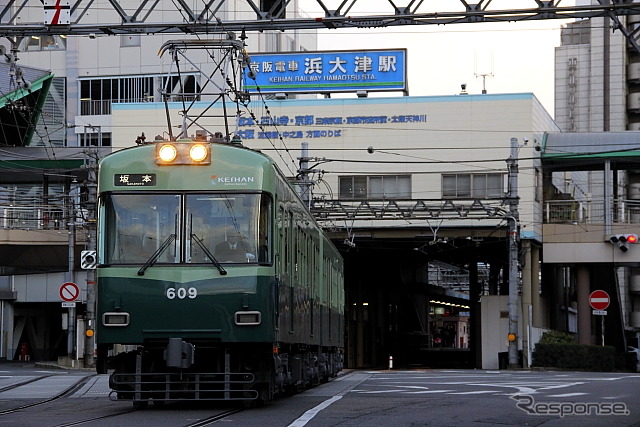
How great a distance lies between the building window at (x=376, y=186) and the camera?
45.7 metres

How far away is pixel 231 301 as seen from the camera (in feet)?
45.1

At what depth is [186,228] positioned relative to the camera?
13.9m

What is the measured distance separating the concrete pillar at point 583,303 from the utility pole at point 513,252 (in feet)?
20.8

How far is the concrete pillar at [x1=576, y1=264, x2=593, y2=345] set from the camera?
46.0 m

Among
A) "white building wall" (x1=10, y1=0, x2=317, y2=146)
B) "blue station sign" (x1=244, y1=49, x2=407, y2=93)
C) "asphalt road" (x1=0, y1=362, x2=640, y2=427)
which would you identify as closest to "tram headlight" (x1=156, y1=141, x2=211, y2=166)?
"asphalt road" (x1=0, y1=362, x2=640, y2=427)

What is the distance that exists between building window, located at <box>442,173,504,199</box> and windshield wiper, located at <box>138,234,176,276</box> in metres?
31.7

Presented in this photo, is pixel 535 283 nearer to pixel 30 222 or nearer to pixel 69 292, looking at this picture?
pixel 69 292

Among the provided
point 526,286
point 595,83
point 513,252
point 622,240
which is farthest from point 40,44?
point 622,240

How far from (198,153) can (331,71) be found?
33.5 m

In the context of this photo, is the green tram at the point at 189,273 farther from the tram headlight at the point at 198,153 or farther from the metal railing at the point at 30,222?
the metal railing at the point at 30,222

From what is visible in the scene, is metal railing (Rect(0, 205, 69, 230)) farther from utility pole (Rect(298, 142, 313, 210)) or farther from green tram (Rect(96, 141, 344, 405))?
green tram (Rect(96, 141, 344, 405))

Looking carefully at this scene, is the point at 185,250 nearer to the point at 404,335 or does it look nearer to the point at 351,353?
the point at 351,353

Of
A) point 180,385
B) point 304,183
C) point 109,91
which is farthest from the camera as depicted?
point 109,91

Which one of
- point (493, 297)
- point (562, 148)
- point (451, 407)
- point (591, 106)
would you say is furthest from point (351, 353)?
point (451, 407)
